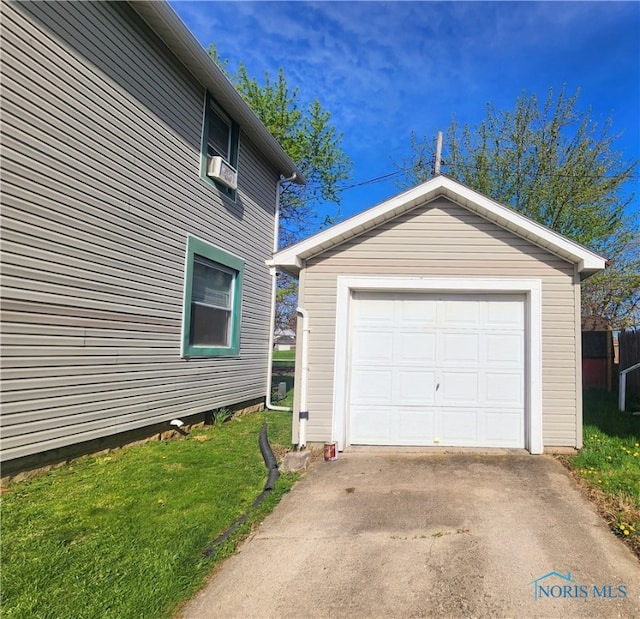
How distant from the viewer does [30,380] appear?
437 centimetres

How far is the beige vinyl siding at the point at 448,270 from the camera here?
561cm

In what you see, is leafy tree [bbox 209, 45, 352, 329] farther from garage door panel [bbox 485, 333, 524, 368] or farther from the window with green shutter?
garage door panel [bbox 485, 333, 524, 368]

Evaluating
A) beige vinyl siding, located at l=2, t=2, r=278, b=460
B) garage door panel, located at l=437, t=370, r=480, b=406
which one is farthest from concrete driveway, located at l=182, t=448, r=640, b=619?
beige vinyl siding, located at l=2, t=2, r=278, b=460

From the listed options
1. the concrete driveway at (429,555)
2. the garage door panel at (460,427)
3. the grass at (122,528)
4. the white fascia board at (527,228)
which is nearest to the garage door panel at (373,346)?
the garage door panel at (460,427)

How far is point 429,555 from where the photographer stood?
3123mm

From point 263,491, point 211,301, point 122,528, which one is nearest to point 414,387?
point 263,491

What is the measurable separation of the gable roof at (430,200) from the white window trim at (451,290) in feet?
1.80

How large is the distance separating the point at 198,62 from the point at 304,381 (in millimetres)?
5495

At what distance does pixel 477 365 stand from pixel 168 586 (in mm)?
4597

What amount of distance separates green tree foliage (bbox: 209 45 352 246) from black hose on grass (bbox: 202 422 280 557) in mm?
11901

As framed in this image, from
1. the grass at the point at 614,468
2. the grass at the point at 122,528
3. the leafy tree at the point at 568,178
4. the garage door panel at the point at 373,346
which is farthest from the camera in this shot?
the leafy tree at the point at 568,178

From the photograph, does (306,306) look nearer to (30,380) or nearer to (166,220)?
(166,220)

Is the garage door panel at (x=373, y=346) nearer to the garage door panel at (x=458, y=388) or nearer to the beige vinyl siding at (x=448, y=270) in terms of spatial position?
the beige vinyl siding at (x=448, y=270)

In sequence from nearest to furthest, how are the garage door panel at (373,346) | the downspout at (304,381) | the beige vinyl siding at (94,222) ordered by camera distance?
1. the beige vinyl siding at (94,222)
2. the downspout at (304,381)
3. the garage door panel at (373,346)
